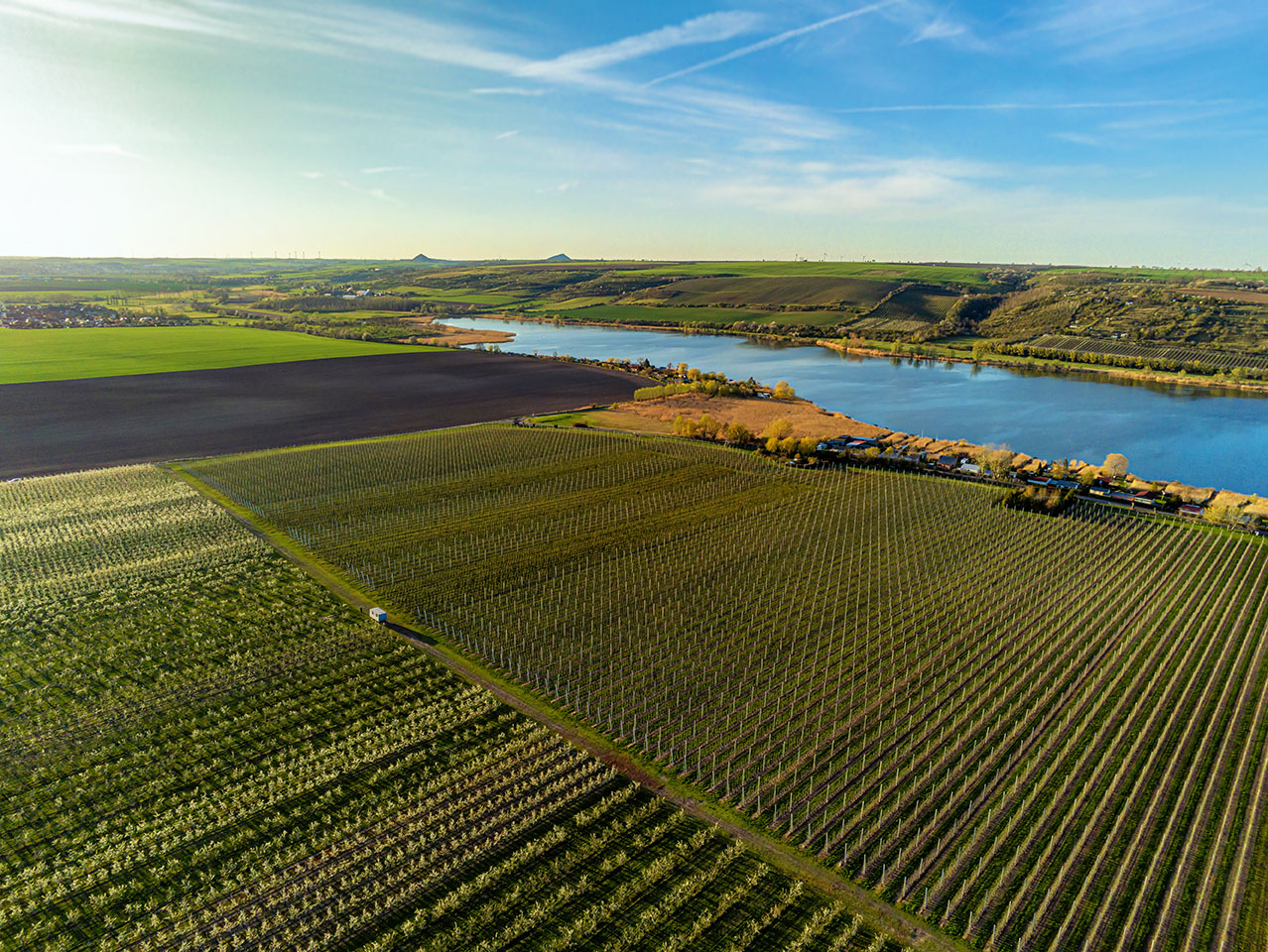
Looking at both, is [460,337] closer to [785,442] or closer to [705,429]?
[705,429]

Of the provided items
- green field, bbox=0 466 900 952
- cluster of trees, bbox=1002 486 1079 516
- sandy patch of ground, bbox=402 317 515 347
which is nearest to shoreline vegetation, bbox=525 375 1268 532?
cluster of trees, bbox=1002 486 1079 516

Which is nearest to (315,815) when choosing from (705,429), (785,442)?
(785,442)

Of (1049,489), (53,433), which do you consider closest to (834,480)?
(1049,489)

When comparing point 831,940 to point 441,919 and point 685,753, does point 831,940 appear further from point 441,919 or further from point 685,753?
point 441,919

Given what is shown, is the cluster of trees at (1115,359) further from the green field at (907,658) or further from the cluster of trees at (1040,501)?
the green field at (907,658)

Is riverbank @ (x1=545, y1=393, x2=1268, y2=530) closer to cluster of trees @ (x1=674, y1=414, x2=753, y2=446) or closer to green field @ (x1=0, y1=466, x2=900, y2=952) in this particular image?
cluster of trees @ (x1=674, y1=414, x2=753, y2=446)
